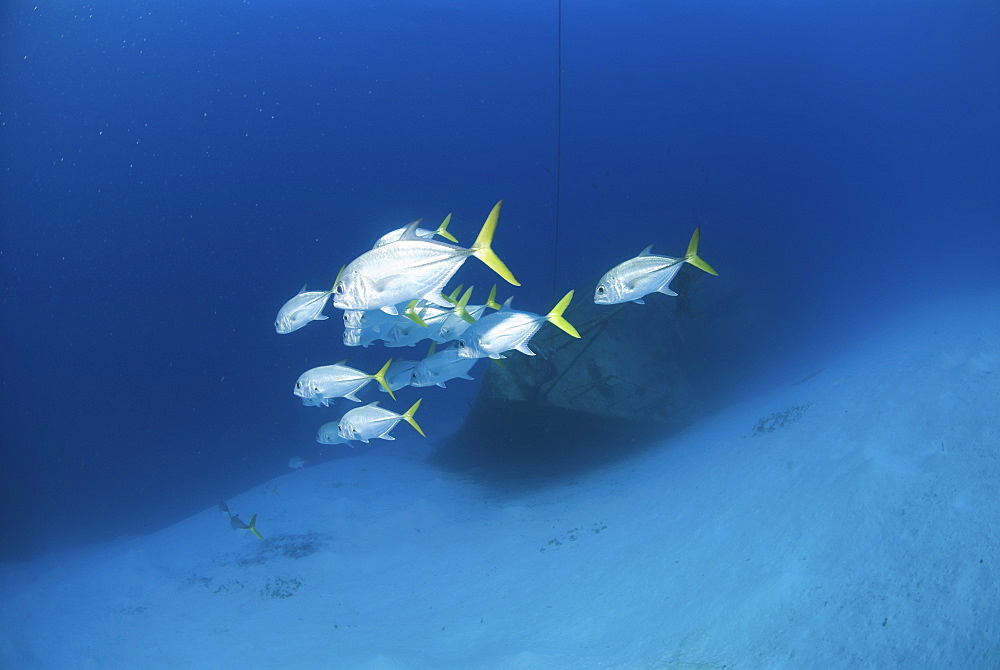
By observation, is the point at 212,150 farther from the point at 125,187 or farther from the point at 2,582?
the point at 2,582

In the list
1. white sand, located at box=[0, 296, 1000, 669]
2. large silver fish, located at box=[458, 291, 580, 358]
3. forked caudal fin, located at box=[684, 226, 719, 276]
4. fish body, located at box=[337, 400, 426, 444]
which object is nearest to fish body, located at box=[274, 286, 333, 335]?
fish body, located at box=[337, 400, 426, 444]

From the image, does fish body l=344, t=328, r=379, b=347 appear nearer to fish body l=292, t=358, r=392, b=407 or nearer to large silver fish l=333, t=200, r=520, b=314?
fish body l=292, t=358, r=392, b=407

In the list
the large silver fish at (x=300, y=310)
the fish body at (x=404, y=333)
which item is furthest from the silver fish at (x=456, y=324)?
the large silver fish at (x=300, y=310)

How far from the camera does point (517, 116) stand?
60906 millimetres

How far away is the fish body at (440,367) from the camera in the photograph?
4.02 metres

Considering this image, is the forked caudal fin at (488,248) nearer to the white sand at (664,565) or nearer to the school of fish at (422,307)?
the school of fish at (422,307)

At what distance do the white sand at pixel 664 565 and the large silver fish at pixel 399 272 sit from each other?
2561 mm

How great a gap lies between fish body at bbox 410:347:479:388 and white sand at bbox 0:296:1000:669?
2149 mm

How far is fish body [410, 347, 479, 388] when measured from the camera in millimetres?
4020

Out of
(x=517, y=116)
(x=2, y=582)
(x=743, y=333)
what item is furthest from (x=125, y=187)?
(x=743, y=333)

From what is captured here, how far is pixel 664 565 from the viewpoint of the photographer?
373 centimetres

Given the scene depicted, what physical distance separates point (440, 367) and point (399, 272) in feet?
5.27

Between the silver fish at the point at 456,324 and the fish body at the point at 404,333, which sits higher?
the fish body at the point at 404,333

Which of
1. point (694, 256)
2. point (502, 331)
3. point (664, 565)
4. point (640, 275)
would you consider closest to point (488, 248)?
point (502, 331)
